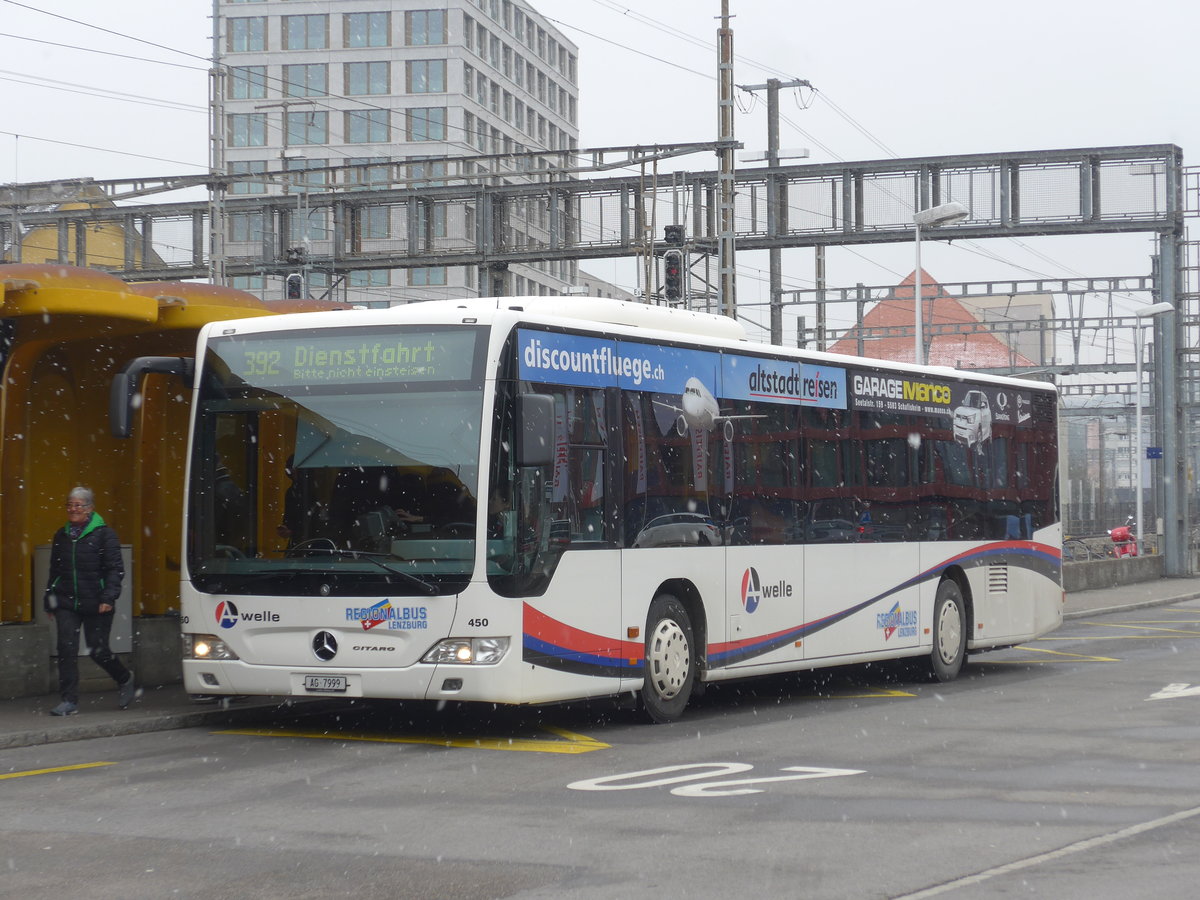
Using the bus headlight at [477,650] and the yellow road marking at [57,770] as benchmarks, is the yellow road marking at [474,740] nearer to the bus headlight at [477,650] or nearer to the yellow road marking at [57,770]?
the bus headlight at [477,650]

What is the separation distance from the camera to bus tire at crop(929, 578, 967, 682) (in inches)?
714

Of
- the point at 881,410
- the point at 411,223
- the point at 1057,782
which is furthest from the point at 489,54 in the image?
the point at 1057,782

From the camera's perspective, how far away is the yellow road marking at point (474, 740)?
477 inches

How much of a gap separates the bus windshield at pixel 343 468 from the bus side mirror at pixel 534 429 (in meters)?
0.29

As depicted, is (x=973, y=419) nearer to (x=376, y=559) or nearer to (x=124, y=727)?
(x=376, y=559)

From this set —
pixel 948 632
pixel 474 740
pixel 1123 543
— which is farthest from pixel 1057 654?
pixel 1123 543

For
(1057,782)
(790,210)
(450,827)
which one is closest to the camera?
(450,827)

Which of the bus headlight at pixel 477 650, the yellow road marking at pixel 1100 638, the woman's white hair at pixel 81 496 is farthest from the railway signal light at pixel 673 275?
Answer: the bus headlight at pixel 477 650

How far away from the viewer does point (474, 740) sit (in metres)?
12.7

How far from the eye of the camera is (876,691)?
17188 millimetres

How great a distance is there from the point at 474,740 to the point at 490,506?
1.75 metres

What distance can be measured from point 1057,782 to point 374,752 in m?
4.37

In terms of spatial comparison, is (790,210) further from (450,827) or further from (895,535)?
(450,827)

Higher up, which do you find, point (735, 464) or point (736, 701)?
point (735, 464)
